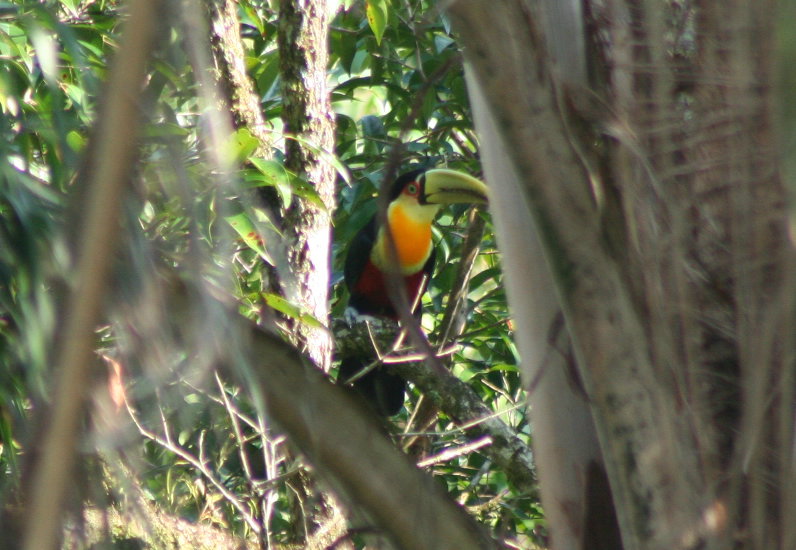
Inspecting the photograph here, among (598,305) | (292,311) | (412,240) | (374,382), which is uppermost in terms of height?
(598,305)

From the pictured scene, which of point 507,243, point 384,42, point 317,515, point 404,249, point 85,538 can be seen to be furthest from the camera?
point 404,249

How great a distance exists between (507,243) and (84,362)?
61 centimetres

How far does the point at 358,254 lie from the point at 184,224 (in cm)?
342

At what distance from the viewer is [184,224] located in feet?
1.60

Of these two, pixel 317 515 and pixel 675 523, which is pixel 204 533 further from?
pixel 675 523

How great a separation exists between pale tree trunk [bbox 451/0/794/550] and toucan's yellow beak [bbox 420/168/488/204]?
1640 mm

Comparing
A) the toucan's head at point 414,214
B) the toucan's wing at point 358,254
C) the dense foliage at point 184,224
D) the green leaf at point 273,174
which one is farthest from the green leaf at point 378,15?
the toucan's wing at point 358,254

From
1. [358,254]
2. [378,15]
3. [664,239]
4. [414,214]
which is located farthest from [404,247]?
[664,239]

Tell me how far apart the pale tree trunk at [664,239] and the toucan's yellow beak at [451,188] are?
1640mm

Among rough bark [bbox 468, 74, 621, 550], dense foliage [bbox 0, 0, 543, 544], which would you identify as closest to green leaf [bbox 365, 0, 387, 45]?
dense foliage [bbox 0, 0, 543, 544]

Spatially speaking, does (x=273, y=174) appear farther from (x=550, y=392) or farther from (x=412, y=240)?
(x=412, y=240)

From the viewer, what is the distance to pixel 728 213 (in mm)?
794

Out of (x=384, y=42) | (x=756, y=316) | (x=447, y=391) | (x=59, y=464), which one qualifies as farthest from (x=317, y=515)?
(x=59, y=464)

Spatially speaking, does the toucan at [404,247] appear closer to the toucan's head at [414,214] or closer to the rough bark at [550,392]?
the toucan's head at [414,214]
